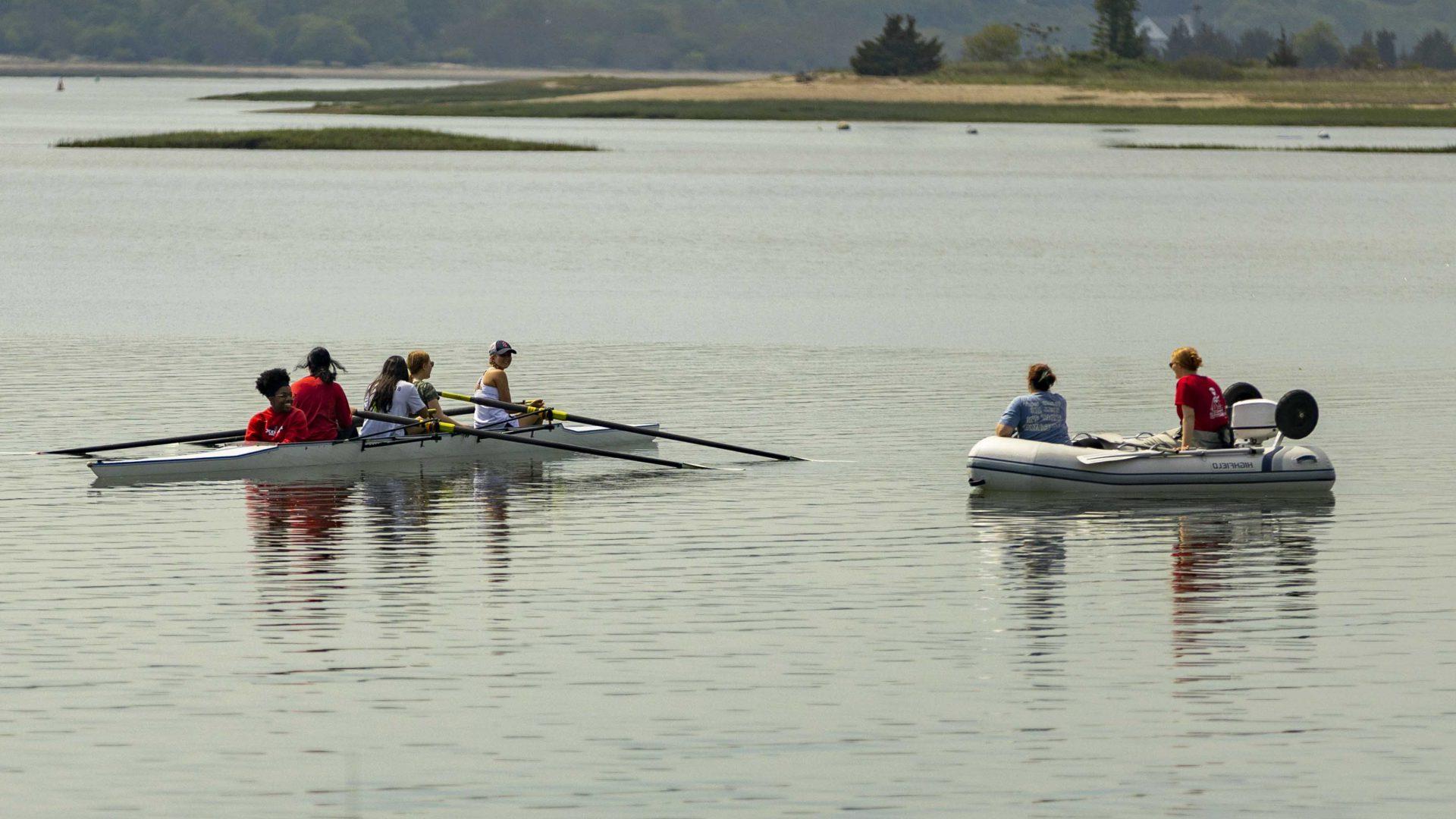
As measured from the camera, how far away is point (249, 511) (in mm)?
21406

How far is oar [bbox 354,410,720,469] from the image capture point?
23422mm

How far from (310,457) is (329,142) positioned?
383 feet

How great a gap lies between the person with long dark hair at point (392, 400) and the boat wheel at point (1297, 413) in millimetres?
9807

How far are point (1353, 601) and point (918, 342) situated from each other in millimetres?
22114

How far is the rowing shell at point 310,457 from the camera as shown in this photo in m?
22.9

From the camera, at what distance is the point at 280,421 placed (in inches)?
917

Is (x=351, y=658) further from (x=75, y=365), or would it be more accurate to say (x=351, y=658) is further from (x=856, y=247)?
(x=856, y=247)

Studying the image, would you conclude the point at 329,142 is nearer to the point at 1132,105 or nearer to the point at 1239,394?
the point at 1132,105

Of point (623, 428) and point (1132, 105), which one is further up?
point (1132, 105)

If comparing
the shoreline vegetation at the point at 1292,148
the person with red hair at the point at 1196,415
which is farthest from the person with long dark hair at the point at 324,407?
the shoreline vegetation at the point at 1292,148

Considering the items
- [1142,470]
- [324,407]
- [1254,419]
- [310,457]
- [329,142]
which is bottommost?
[1142,470]

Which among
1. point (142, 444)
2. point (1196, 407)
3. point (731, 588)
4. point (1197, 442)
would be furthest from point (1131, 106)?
point (731, 588)

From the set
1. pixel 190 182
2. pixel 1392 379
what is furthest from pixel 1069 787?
pixel 190 182

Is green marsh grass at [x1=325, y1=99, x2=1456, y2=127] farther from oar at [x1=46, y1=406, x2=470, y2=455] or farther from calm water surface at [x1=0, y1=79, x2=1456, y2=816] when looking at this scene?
oar at [x1=46, y1=406, x2=470, y2=455]
